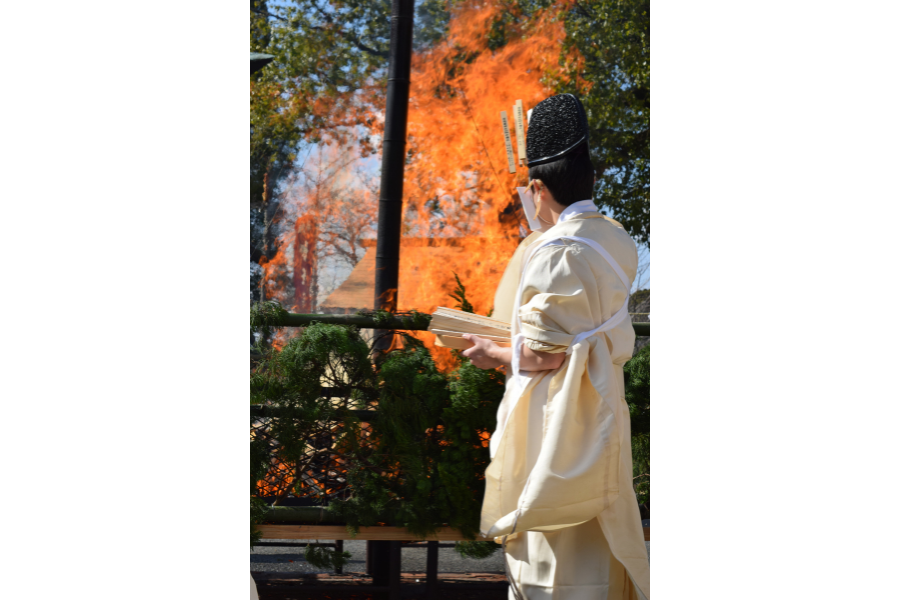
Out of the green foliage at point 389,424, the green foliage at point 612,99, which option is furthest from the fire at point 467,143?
the green foliage at point 389,424

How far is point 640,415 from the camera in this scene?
239cm

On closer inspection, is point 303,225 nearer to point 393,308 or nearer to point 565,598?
point 393,308

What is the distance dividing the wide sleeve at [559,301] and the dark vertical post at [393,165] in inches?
41.1

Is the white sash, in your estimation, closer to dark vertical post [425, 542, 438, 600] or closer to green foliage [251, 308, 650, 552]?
green foliage [251, 308, 650, 552]

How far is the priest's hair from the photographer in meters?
1.85

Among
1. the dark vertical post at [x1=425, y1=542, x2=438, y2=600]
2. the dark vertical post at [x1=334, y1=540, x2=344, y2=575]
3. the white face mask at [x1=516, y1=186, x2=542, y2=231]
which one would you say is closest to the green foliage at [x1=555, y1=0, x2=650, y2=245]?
the white face mask at [x1=516, y1=186, x2=542, y2=231]

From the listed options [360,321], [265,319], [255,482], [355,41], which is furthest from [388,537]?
[355,41]

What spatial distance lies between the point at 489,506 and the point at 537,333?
0.52 meters

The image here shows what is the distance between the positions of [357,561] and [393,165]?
61.0 inches

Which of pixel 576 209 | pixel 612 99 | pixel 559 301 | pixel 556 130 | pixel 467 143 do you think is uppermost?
pixel 612 99

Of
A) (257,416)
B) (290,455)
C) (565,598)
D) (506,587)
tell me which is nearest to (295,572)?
(290,455)

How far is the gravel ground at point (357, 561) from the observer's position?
2.27m

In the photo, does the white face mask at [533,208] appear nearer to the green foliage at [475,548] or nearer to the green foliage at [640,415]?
the green foliage at [640,415]

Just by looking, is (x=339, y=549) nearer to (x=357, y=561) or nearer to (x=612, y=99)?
(x=357, y=561)
